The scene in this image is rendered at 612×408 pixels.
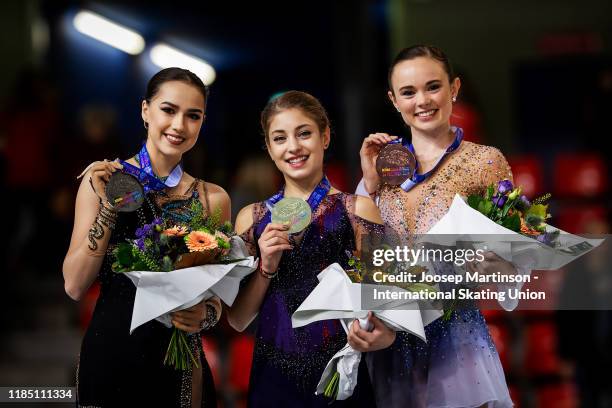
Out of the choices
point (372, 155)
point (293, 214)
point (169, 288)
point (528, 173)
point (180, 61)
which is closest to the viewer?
A: point (169, 288)

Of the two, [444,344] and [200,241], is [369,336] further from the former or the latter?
[200,241]

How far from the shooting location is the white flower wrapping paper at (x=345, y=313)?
252 cm

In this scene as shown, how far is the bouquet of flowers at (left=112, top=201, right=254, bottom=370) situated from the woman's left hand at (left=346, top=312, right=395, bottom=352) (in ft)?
1.06

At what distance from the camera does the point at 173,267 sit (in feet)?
8.31

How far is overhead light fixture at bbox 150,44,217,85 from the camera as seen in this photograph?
297 centimetres

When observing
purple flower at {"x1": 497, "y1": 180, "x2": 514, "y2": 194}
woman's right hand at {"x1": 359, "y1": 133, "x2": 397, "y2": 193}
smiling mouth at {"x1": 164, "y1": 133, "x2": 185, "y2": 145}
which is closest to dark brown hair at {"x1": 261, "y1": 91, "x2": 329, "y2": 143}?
woman's right hand at {"x1": 359, "y1": 133, "x2": 397, "y2": 193}

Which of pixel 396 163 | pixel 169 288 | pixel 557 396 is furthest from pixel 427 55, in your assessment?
pixel 557 396

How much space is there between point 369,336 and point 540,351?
3.26m

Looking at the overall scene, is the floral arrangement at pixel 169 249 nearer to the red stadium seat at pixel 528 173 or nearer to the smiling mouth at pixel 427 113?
the smiling mouth at pixel 427 113

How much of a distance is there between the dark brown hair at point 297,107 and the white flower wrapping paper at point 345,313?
407 mm

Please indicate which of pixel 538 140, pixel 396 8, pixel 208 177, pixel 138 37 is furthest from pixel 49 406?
pixel 538 140

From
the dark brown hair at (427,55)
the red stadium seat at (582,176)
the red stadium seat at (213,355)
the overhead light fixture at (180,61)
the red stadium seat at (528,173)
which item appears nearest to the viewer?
the dark brown hair at (427,55)

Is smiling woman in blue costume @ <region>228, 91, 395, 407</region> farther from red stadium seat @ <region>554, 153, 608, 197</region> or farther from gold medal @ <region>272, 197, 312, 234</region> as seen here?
red stadium seat @ <region>554, 153, 608, 197</region>

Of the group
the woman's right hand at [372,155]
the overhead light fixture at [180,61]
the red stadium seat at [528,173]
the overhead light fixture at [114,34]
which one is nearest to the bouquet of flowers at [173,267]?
the woman's right hand at [372,155]
